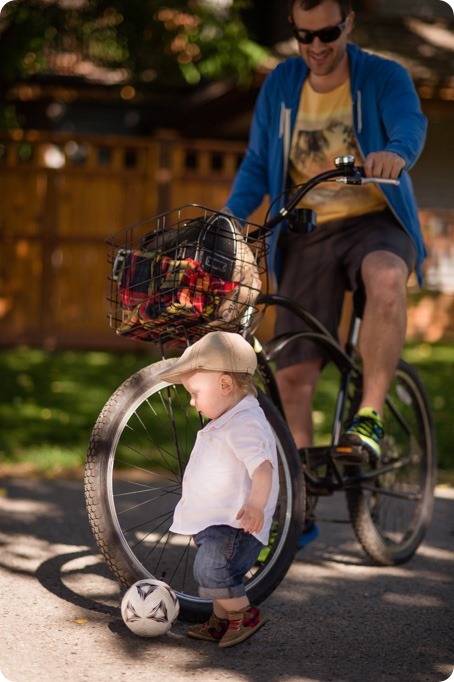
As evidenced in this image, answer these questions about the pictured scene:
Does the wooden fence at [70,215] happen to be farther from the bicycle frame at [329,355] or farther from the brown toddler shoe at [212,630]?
the brown toddler shoe at [212,630]

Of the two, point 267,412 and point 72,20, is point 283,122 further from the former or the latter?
point 72,20

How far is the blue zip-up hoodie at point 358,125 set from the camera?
13.1ft

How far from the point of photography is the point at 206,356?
3.03m

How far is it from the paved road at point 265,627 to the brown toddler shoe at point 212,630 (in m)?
0.03

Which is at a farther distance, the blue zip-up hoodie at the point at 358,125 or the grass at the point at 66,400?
the grass at the point at 66,400

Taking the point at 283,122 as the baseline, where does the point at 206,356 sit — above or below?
below

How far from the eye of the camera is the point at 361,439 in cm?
383

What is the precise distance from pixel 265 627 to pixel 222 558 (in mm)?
444

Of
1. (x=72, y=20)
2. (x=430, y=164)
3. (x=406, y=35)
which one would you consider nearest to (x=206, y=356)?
(x=72, y=20)

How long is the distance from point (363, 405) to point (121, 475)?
2.23 m

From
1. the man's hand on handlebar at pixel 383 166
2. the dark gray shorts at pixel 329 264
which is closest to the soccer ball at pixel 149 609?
the dark gray shorts at pixel 329 264

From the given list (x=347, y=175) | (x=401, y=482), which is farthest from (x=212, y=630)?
(x=401, y=482)

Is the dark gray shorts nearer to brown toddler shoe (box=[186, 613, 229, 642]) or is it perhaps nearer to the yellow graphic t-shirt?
the yellow graphic t-shirt

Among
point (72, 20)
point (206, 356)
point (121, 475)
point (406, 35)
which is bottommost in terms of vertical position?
point (121, 475)
